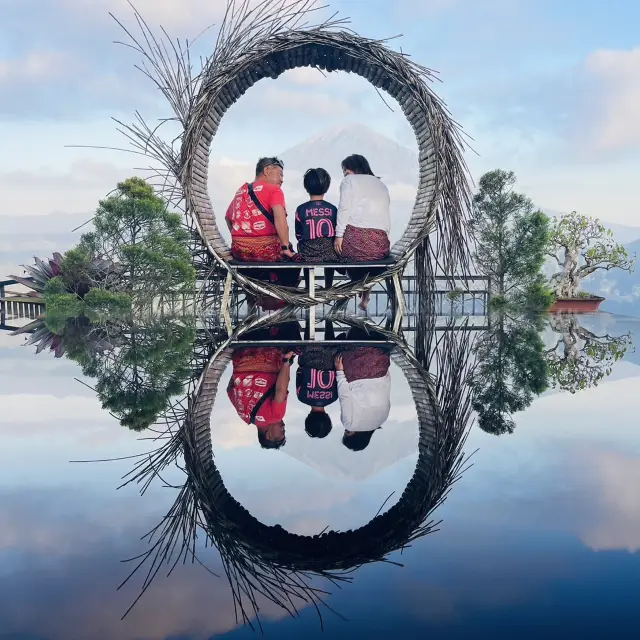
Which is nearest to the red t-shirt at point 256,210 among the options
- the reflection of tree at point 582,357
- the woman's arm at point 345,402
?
the reflection of tree at point 582,357

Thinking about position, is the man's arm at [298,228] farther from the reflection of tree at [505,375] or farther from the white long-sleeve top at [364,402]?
the white long-sleeve top at [364,402]

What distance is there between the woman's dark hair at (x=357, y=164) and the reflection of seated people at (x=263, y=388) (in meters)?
2.09

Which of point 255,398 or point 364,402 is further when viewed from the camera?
point 255,398

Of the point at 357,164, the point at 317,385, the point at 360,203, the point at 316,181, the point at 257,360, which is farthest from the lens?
the point at 316,181

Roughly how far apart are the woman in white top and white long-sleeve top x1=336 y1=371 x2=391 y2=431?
2661mm

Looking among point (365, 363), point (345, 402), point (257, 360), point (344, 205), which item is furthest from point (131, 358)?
point (344, 205)

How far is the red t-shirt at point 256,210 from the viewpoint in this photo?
5836 mm

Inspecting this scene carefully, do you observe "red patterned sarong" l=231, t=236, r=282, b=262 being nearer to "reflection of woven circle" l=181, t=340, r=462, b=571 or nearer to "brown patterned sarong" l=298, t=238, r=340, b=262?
"brown patterned sarong" l=298, t=238, r=340, b=262

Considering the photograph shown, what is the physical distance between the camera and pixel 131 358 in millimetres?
4297

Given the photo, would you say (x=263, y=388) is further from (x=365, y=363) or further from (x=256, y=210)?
(x=256, y=210)

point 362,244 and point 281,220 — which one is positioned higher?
point 281,220

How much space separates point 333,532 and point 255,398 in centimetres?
145

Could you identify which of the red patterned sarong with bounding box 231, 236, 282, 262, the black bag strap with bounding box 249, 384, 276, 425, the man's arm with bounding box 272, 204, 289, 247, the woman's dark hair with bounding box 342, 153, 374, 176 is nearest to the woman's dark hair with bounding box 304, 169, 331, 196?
the woman's dark hair with bounding box 342, 153, 374, 176

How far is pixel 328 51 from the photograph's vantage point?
5855mm
